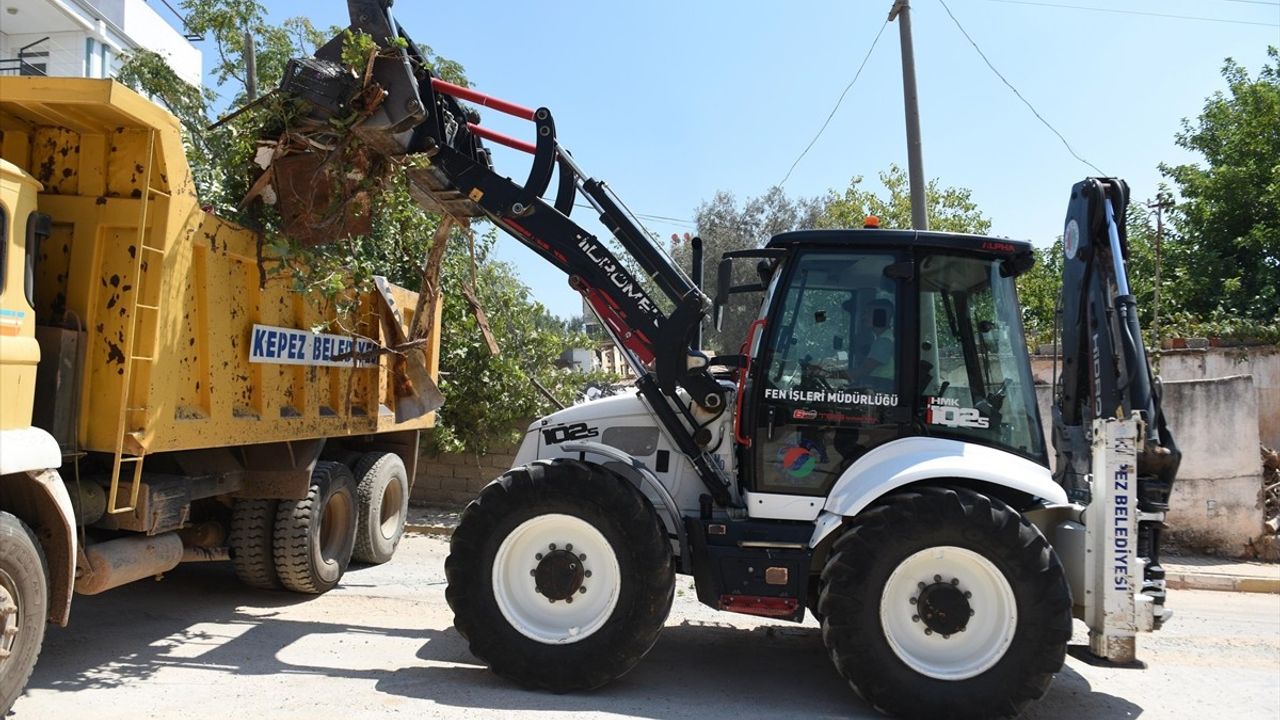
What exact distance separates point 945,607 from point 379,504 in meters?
5.08

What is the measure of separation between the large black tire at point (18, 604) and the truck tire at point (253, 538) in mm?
2270

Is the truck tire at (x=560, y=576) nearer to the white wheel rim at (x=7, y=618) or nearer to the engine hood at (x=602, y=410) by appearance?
the engine hood at (x=602, y=410)

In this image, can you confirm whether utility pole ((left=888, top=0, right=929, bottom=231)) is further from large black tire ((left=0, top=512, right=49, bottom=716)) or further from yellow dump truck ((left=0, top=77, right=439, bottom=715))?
large black tire ((left=0, top=512, right=49, bottom=716))

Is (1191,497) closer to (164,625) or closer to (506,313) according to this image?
(506,313)

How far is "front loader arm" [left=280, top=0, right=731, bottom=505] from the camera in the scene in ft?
17.9

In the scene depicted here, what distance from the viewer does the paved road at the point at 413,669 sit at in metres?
4.66

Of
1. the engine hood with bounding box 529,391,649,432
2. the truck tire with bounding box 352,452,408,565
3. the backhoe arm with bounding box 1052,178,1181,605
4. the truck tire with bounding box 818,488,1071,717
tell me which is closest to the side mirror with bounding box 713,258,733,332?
the engine hood with bounding box 529,391,649,432

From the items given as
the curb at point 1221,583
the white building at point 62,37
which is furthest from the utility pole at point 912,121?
the white building at point 62,37

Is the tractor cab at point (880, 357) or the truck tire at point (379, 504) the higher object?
the tractor cab at point (880, 357)

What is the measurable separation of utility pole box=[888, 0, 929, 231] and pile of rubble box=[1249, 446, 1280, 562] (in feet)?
15.3

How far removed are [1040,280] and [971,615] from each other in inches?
703

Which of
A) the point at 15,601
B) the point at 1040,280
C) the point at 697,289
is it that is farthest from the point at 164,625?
the point at 1040,280

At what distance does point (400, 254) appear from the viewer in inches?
313

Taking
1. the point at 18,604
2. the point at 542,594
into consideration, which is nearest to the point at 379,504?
the point at 542,594
